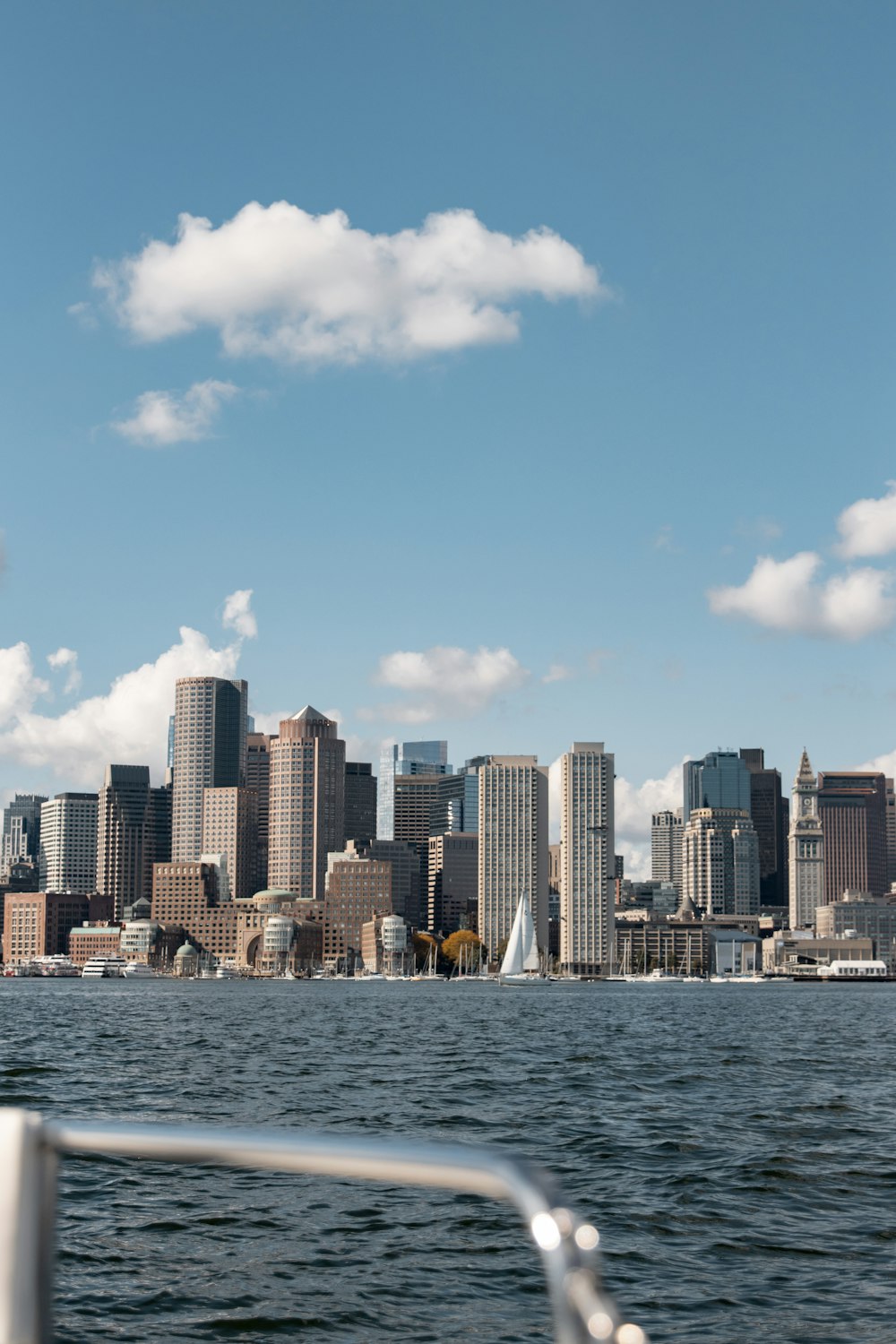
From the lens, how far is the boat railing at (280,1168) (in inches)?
167

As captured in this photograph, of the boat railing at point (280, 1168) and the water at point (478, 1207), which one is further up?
the boat railing at point (280, 1168)

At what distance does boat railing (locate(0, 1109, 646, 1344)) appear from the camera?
424 centimetres

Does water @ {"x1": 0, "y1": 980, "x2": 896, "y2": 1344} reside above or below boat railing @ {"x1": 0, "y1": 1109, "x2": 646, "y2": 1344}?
below

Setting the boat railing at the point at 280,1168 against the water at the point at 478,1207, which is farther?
the water at the point at 478,1207

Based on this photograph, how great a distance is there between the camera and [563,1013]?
435 ft

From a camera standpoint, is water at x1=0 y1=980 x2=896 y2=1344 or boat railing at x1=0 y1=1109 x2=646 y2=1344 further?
water at x1=0 y1=980 x2=896 y2=1344

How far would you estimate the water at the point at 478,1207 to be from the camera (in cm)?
1814

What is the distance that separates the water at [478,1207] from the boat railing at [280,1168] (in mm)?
13383

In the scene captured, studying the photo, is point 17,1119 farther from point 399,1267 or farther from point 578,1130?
point 578,1130

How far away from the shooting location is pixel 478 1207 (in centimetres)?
2603

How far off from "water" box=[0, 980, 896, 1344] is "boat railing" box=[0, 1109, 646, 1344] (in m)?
13.4

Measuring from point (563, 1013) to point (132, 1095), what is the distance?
312ft

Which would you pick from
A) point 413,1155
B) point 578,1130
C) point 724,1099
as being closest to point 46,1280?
point 413,1155

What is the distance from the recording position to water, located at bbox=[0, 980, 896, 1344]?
18.1m
